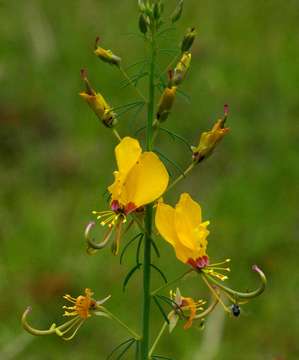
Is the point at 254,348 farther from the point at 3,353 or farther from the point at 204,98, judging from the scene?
the point at 204,98

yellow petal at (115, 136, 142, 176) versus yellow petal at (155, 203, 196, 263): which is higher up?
yellow petal at (115, 136, 142, 176)

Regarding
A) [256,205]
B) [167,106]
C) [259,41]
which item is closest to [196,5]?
[259,41]

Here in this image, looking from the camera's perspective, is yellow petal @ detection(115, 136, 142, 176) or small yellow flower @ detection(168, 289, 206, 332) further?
small yellow flower @ detection(168, 289, 206, 332)

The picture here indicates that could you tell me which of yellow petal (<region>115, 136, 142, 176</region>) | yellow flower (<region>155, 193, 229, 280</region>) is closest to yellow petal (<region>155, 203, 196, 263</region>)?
yellow flower (<region>155, 193, 229, 280</region>)

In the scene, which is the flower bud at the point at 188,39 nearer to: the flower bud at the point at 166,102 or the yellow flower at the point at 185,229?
the flower bud at the point at 166,102

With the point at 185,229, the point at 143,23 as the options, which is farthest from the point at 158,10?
the point at 185,229

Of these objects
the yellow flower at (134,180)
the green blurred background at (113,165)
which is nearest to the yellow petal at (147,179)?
the yellow flower at (134,180)

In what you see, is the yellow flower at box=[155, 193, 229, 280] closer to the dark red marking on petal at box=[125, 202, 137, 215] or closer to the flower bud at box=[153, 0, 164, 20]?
the dark red marking on petal at box=[125, 202, 137, 215]
